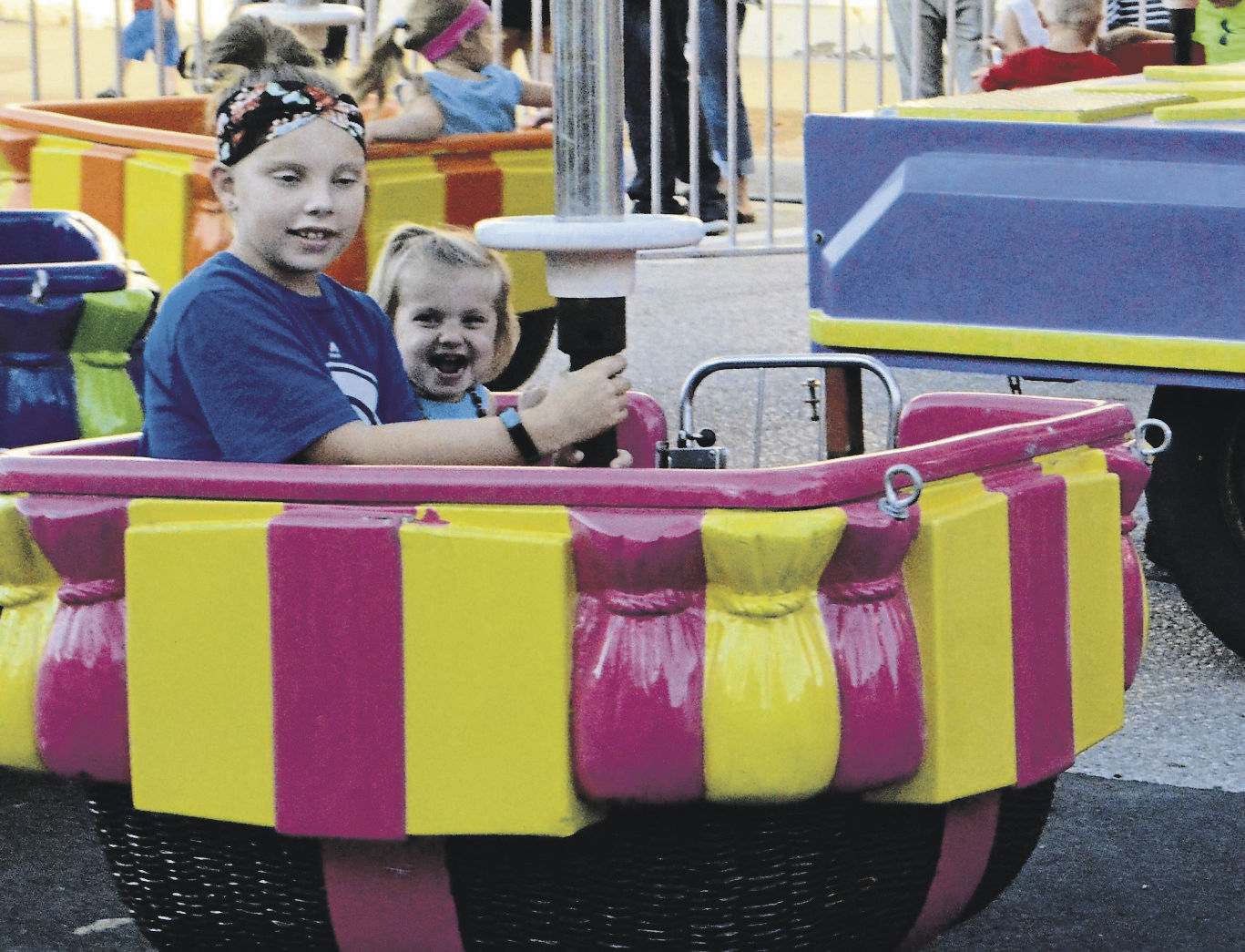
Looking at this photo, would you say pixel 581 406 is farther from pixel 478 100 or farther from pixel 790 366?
pixel 478 100

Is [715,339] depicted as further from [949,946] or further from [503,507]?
[503,507]

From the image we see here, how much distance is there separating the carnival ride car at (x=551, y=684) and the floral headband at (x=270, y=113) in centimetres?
47

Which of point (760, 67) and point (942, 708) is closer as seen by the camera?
point (942, 708)

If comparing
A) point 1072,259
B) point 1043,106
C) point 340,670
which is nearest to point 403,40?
point 1043,106

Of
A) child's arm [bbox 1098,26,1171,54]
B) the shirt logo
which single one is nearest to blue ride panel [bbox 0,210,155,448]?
the shirt logo

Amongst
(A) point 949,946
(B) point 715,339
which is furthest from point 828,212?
(B) point 715,339

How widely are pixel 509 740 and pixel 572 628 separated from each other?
0.13m

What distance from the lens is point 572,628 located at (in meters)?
2.16

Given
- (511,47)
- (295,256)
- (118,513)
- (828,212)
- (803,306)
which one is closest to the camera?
(118,513)

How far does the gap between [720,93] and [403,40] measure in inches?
140

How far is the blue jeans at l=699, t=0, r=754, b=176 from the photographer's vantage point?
31.8 feet

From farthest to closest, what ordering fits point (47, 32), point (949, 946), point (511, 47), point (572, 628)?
point (47, 32)
point (511, 47)
point (949, 946)
point (572, 628)

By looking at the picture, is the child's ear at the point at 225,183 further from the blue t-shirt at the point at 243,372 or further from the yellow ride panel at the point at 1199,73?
the yellow ride panel at the point at 1199,73

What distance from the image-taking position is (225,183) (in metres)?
2.70
